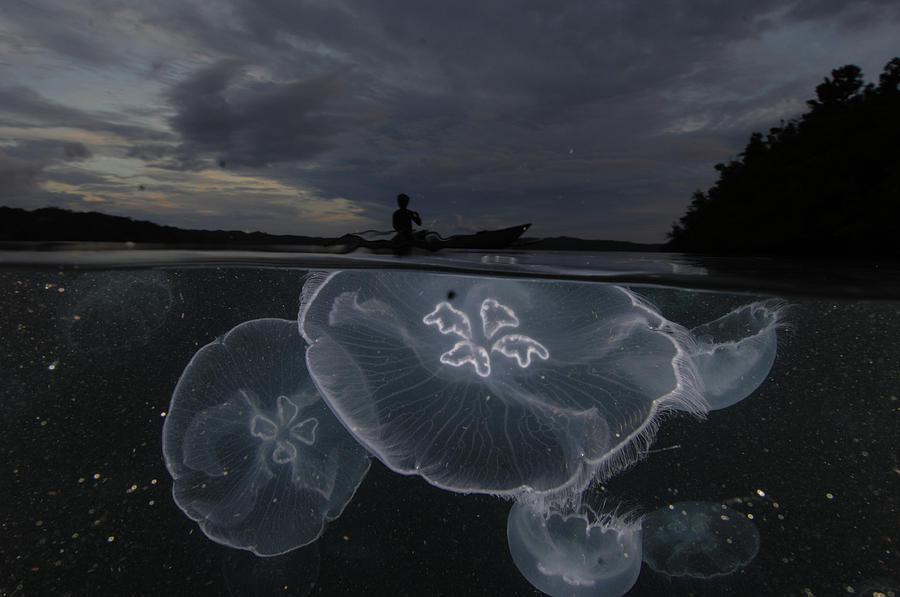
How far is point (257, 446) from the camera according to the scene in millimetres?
4320

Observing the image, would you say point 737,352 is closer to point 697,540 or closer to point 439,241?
point 697,540

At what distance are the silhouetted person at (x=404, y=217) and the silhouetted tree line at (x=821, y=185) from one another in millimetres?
2769

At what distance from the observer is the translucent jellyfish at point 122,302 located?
747 centimetres

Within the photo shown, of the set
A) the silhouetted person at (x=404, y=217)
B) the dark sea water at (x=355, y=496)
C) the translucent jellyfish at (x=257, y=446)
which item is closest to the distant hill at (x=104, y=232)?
the dark sea water at (x=355, y=496)

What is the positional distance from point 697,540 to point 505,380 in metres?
3.40

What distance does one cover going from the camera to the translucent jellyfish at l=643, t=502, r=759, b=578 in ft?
16.6

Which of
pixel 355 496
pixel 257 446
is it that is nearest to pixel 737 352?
pixel 355 496

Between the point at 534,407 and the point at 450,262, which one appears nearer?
the point at 534,407

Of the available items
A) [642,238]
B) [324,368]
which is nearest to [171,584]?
[324,368]

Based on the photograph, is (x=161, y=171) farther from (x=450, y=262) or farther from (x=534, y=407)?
(x=534, y=407)

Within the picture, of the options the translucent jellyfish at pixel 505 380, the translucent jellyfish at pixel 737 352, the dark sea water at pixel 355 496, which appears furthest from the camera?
the dark sea water at pixel 355 496

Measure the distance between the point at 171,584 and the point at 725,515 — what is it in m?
7.79

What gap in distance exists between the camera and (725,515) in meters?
5.27

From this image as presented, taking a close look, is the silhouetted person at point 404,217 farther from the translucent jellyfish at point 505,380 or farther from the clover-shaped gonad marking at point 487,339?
the clover-shaped gonad marking at point 487,339
